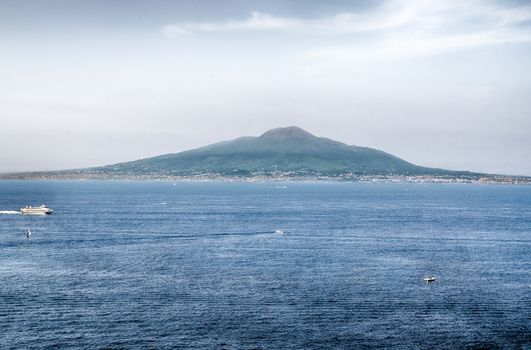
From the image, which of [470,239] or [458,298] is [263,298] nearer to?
[458,298]

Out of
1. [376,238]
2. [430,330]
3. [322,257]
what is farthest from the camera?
[376,238]

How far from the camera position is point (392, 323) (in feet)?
192

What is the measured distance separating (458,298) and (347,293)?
11.7 m

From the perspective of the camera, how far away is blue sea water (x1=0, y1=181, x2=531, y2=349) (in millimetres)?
54344

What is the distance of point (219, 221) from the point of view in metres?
150

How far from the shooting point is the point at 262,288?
71.6 m

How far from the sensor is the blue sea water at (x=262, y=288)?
54.3 m

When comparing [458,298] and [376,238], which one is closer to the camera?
[458,298]

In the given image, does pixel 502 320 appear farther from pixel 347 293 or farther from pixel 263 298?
pixel 263 298

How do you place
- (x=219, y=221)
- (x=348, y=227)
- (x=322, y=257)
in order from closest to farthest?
1. (x=322, y=257)
2. (x=348, y=227)
3. (x=219, y=221)

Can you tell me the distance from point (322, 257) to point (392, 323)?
3610 cm

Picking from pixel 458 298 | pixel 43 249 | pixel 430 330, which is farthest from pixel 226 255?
pixel 430 330

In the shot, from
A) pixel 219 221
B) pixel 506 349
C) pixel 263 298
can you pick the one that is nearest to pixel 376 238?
pixel 219 221

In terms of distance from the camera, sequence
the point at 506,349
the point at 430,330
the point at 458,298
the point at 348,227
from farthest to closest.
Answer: the point at 348,227 < the point at 458,298 < the point at 430,330 < the point at 506,349
